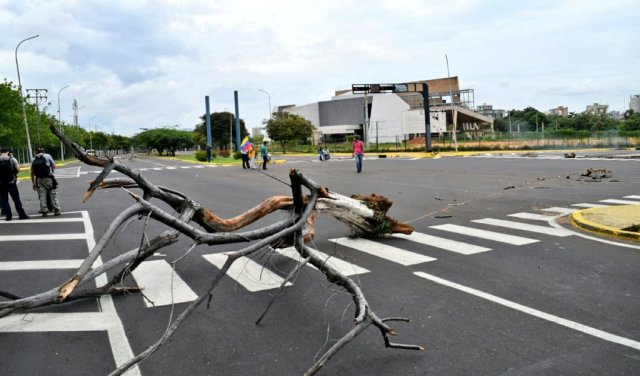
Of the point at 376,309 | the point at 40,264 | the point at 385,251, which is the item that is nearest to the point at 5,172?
the point at 40,264

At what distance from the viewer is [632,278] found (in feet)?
20.2

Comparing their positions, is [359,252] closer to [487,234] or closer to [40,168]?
[487,234]

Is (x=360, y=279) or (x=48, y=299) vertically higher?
(x=48, y=299)

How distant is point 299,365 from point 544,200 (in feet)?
36.2

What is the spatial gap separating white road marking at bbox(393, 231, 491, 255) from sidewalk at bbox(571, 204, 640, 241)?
2.56 meters

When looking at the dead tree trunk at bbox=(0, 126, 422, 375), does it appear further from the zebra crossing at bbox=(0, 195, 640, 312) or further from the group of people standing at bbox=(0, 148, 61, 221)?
the group of people standing at bbox=(0, 148, 61, 221)

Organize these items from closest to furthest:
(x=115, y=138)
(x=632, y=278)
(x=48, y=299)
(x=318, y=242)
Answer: (x=48, y=299), (x=632, y=278), (x=318, y=242), (x=115, y=138)

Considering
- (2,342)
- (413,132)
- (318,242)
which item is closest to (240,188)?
(318,242)

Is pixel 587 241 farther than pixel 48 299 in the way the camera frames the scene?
Yes

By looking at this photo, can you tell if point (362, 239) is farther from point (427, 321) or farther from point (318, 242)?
point (427, 321)

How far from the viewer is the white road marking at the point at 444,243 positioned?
7.82 metres

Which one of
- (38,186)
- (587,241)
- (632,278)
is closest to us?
(632,278)

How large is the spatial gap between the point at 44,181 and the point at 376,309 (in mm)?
10775

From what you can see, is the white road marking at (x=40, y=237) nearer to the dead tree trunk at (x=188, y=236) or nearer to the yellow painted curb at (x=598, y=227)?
the dead tree trunk at (x=188, y=236)
